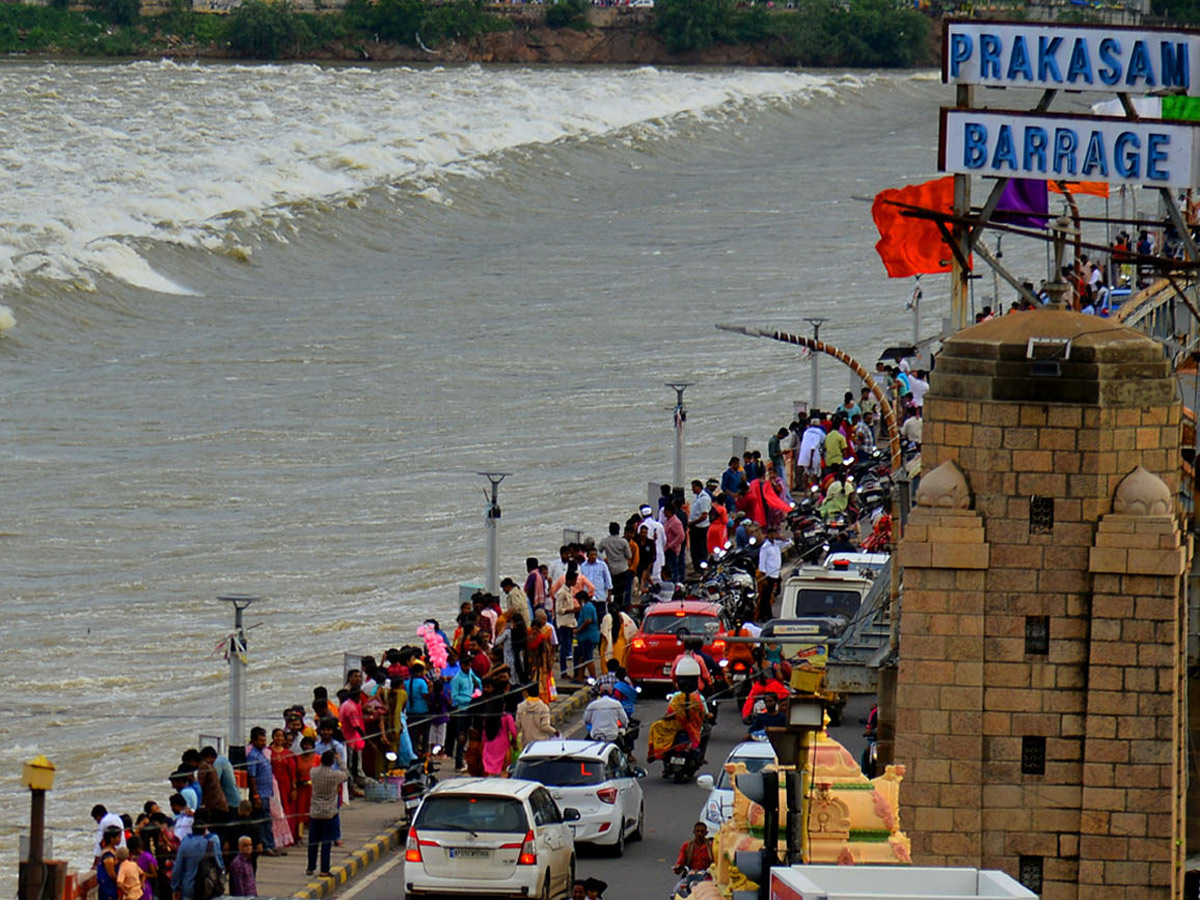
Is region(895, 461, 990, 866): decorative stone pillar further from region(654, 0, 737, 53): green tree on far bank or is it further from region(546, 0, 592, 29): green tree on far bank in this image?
region(654, 0, 737, 53): green tree on far bank

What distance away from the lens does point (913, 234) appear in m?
27.5

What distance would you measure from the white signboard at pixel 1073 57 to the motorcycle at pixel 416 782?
7.99 metres

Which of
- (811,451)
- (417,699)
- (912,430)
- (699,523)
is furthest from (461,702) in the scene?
(811,451)

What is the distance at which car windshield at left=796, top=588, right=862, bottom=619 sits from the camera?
2889 centimetres

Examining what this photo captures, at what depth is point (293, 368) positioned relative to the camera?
190ft

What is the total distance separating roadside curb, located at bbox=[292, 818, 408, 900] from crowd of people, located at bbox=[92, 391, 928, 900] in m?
0.23

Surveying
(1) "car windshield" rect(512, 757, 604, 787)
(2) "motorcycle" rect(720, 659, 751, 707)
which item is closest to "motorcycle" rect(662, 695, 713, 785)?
(2) "motorcycle" rect(720, 659, 751, 707)

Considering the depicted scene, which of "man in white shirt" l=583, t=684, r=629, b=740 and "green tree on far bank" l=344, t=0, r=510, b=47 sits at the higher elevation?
"green tree on far bank" l=344, t=0, r=510, b=47

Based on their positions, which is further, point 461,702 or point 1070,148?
point 461,702

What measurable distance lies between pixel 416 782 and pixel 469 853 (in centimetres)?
347

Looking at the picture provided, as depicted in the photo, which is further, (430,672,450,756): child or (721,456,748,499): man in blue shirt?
(721,456,748,499): man in blue shirt

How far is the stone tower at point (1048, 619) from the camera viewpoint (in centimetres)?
1758

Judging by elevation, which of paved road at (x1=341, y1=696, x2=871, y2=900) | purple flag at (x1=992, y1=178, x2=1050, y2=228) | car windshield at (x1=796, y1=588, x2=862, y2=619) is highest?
purple flag at (x1=992, y1=178, x2=1050, y2=228)

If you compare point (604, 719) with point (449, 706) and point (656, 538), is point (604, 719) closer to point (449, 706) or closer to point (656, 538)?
point (449, 706)
